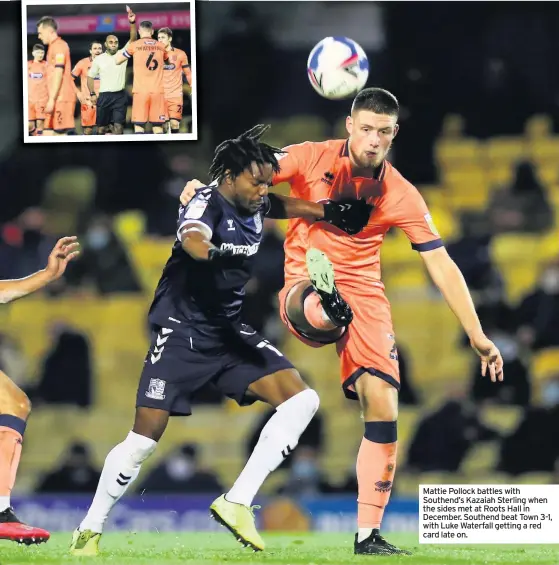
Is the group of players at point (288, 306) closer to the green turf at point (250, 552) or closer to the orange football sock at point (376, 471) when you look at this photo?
the orange football sock at point (376, 471)

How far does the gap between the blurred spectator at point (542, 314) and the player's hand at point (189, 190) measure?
2087 millimetres

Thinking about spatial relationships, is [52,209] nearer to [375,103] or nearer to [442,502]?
[375,103]

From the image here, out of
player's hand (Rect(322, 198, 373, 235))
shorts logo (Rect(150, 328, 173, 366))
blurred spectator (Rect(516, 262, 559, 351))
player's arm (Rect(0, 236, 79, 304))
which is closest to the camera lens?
shorts logo (Rect(150, 328, 173, 366))

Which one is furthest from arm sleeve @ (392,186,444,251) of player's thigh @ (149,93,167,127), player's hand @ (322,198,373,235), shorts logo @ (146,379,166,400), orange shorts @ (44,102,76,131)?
orange shorts @ (44,102,76,131)

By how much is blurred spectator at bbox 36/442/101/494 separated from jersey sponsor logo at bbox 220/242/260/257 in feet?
4.95

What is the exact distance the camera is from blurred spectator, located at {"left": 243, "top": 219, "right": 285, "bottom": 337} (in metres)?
6.03

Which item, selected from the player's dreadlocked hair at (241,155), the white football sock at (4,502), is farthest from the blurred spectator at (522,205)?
the white football sock at (4,502)

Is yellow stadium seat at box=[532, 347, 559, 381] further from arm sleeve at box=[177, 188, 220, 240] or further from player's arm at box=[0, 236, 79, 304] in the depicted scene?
player's arm at box=[0, 236, 79, 304]

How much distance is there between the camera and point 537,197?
21.9ft

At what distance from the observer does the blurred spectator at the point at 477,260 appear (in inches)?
249

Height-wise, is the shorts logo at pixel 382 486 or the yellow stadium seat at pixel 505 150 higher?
the yellow stadium seat at pixel 505 150

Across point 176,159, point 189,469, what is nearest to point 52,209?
point 176,159

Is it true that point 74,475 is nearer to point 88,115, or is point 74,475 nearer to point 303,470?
point 303,470

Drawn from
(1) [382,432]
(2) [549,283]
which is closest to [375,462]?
(1) [382,432]
